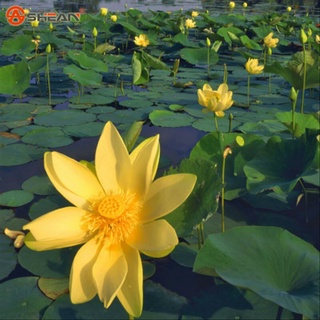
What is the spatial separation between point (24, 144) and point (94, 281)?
5.36ft

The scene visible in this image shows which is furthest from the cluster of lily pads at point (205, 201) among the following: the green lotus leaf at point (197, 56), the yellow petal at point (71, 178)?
the green lotus leaf at point (197, 56)

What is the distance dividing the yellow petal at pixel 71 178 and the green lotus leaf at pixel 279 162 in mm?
628

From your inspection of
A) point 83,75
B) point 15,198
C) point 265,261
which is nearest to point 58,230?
point 265,261

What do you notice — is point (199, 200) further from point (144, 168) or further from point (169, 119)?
point (169, 119)

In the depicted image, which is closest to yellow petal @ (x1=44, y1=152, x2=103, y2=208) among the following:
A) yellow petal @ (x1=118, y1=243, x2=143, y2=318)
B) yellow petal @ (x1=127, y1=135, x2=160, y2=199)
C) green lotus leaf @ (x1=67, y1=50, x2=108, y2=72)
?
yellow petal @ (x1=127, y1=135, x2=160, y2=199)

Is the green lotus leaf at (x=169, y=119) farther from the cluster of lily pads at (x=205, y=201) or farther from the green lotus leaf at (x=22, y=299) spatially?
the green lotus leaf at (x=22, y=299)

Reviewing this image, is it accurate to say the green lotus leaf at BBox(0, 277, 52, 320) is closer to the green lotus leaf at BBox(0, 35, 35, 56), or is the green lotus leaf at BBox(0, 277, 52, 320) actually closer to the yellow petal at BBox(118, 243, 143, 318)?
the yellow petal at BBox(118, 243, 143, 318)

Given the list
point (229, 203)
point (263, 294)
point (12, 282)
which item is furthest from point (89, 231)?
point (229, 203)

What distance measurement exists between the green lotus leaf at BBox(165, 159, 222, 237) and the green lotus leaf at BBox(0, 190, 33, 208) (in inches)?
29.8

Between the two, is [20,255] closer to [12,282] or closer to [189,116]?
[12,282]

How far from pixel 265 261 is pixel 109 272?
426mm

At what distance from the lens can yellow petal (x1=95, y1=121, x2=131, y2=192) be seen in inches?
51.6

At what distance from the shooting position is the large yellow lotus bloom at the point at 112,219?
111 centimetres

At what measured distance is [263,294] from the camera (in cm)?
96
